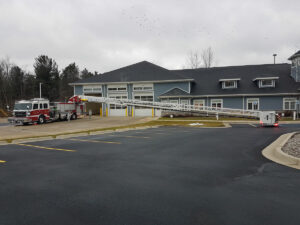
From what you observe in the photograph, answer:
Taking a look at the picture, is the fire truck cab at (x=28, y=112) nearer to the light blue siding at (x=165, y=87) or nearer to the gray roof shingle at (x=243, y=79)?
the light blue siding at (x=165, y=87)

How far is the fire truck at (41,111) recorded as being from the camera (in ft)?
74.0

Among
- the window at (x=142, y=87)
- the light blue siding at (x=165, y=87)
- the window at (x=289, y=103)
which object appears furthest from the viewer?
the window at (x=142, y=87)

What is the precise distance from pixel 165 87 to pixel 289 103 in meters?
18.8

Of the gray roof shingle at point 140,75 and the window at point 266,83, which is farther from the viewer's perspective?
the gray roof shingle at point 140,75

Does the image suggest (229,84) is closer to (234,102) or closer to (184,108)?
(234,102)

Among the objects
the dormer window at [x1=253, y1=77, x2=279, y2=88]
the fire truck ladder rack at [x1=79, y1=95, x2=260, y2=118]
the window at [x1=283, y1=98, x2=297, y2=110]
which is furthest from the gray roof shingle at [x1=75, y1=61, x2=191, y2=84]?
the window at [x1=283, y1=98, x2=297, y2=110]

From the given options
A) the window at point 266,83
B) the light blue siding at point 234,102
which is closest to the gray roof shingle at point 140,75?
the light blue siding at point 234,102

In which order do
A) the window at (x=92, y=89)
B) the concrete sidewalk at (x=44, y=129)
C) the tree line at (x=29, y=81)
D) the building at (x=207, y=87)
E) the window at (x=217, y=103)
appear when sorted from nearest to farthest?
Result: the concrete sidewalk at (x=44, y=129)
the building at (x=207, y=87)
the window at (x=217, y=103)
the window at (x=92, y=89)
the tree line at (x=29, y=81)

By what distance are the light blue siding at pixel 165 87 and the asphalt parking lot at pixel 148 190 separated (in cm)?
2614

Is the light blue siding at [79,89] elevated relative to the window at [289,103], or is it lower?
elevated

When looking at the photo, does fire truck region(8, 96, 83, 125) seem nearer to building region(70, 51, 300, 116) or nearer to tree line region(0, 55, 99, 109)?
building region(70, 51, 300, 116)

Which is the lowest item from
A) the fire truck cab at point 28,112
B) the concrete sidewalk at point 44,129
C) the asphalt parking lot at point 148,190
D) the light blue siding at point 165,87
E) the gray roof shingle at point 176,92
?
the concrete sidewalk at point 44,129

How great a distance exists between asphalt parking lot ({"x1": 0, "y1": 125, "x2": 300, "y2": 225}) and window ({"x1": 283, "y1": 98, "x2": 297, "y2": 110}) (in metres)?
27.5

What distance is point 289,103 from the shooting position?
97.4ft
